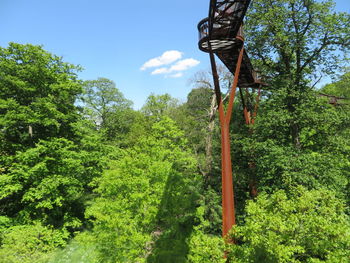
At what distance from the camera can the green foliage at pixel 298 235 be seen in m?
4.97

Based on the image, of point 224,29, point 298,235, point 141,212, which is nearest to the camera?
point 298,235

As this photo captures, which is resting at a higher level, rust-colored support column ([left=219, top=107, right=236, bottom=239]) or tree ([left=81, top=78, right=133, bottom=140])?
tree ([left=81, top=78, right=133, bottom=140])

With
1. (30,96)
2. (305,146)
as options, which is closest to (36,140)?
(30,96)

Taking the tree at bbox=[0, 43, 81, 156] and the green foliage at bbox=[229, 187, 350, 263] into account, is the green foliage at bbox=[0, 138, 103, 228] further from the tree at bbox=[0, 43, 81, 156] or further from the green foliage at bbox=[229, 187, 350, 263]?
the green foliage at bbox=[229, 187, 350, 263]

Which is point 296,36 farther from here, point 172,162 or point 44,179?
point 44,179

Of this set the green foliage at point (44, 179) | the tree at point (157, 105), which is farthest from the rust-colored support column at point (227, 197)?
the tree at point (157, 105)

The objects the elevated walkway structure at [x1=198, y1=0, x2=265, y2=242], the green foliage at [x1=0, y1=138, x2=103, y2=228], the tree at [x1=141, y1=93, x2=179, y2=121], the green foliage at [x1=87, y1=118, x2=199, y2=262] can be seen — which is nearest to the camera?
the elevated walkway structure at [x1=198, y1=0, x2=265, y2=242]

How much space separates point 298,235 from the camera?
5.53 m

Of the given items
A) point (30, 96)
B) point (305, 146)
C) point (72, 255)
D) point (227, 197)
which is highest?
point (30, 96)

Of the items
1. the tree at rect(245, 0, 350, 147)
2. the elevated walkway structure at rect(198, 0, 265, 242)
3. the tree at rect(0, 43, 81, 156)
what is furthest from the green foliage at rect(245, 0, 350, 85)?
the tree at rect(0, 43, 81, 156)

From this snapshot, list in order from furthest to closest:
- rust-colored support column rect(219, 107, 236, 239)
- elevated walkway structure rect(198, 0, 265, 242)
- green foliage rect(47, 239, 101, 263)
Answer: green foliage rect(47, 239, 101, 263)
rust-colored support column rect(219, 107, 236, 239)
elevated walkway structure rect(198, 0, 265, 242)

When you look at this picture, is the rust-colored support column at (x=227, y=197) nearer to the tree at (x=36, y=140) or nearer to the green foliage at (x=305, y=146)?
the green foliage at (x=305, y=146)

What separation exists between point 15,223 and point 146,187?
924 cm

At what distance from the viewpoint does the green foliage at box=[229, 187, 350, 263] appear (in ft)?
16.3
